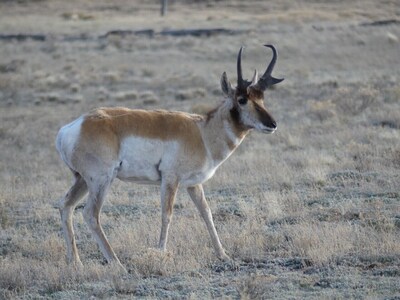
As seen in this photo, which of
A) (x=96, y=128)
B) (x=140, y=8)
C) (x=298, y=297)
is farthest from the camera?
(x=140, y=8)

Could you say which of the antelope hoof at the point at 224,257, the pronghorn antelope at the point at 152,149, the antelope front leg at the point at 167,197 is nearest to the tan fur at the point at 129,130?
the pronghorn antelope at the point at 152,149

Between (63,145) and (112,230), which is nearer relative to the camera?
(63,145)

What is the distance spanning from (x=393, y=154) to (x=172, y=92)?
14184 mm

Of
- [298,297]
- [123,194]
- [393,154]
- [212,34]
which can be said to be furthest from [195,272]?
[212,34]

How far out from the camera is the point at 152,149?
931 cm

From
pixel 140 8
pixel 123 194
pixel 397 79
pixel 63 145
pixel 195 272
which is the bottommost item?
pixel 140 8

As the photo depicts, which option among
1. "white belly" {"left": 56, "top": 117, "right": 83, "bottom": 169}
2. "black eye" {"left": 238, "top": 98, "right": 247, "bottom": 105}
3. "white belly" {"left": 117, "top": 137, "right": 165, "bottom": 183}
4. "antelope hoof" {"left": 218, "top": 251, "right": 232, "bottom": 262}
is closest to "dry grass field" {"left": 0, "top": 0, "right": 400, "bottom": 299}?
"antelope hoof" {"left": 218, "top": 251, "right": 232, "bottom": 262}

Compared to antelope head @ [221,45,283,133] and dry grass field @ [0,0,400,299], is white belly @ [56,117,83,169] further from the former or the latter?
antelope head @ [221,45,283,133]

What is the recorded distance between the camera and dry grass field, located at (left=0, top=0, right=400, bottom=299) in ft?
26.8

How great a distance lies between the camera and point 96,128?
922cm

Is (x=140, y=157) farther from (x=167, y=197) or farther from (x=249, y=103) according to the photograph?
(x=249, y=103)

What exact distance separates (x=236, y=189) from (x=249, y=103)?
12.1ft

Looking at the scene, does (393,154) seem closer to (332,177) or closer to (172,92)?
(332,177)

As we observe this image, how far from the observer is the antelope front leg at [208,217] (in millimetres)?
9141
